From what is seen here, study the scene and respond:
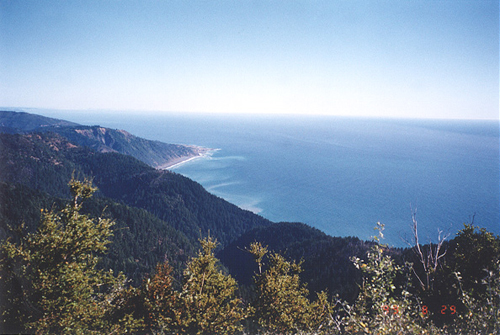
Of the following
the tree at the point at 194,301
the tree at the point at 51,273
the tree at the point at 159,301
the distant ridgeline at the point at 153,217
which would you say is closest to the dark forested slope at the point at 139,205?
the distant ridgeline at the point at 153,217

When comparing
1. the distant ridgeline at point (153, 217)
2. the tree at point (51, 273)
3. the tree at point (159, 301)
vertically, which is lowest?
the distant ridgeline at point (153, 217)

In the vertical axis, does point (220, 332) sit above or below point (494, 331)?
below

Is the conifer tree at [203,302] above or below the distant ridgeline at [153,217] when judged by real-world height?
above

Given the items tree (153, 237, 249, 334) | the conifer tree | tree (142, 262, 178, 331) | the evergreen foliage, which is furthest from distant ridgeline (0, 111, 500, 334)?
tree (142, 262, 178, 331)

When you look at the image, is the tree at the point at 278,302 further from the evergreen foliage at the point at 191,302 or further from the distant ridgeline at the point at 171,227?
the distant ridgeline at the point at 171,227

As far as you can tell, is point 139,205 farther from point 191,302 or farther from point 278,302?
point 191,302

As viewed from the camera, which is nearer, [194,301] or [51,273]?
[51,273]

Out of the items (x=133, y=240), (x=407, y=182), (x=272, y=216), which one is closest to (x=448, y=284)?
(x=133, y=240)

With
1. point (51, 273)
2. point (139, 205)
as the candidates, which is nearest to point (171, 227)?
point (139, 205)

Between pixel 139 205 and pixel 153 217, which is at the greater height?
pixel 153 217

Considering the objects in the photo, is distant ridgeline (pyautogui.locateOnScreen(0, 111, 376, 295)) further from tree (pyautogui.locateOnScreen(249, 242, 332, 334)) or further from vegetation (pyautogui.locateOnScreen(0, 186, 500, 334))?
tree (pyautogui.locateOnScreen(249, 242, 332, 334))

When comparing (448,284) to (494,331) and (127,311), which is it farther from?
(127,311)
